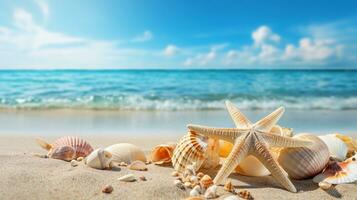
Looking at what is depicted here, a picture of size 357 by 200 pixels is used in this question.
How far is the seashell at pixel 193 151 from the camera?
2.76 metres

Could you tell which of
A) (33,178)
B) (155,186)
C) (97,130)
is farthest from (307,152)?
(97,130)

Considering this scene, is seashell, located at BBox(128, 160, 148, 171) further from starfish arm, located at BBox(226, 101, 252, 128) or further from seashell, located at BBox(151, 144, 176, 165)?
starfish arm, located at BBox(226, 101, 252, 128)

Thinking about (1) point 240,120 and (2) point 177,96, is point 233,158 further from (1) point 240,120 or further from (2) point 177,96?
(2) point 177,96

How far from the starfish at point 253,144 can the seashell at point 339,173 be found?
11.8 inches

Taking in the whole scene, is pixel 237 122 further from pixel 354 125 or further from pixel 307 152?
pixel 354 125

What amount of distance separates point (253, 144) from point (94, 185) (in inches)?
48.4

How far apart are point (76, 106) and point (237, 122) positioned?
24.4 ft

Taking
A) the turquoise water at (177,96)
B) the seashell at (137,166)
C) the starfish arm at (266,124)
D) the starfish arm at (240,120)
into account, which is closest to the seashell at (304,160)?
the starfish arm at (266,124)

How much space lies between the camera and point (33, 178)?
239 cm

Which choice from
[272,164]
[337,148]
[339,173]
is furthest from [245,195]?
[337,148]

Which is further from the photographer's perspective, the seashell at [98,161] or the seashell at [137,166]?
the seashell at [137,166]

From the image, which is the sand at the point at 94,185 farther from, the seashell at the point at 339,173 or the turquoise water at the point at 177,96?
the turquoise water at the point at 177,96

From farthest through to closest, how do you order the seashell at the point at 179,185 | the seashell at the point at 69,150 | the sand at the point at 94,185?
the seashell at the point at 69,150, the seashell at the point at 179,185, the sand at the point at 94,185

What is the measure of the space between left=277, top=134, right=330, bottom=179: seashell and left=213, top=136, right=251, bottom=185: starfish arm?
15.8 inches
